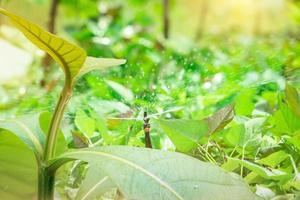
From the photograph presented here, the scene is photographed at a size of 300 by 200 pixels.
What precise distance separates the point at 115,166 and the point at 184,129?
0.07 meters

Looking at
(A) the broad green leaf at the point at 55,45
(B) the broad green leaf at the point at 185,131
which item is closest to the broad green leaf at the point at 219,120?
(B) the broad green leaf at the point at 185,131

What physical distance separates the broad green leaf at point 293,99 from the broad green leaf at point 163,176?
10cm

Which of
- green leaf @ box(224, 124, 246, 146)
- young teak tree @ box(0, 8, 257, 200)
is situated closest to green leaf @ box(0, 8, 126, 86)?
young teak tree @ box(0, 8, 257, 200)

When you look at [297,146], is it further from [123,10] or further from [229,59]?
[123,10]

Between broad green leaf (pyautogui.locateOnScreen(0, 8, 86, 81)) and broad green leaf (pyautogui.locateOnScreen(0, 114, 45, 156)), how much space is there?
57mm

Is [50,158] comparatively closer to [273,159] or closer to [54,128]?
[54,128]

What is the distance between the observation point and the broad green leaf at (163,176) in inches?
12.7

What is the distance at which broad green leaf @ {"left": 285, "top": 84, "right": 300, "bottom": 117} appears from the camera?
416 mm

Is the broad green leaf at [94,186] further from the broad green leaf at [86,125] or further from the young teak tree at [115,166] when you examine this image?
the broad green leaf at [86,125]

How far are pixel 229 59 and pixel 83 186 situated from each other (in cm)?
50

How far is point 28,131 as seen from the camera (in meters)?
0.40

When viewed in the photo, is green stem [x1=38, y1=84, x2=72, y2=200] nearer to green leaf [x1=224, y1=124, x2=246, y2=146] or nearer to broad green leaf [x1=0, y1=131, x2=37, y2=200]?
broad green leaf [x1=0, y1=131, x2=37, y2=200]

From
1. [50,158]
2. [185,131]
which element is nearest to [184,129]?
[185,131]

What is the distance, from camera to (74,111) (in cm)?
53
